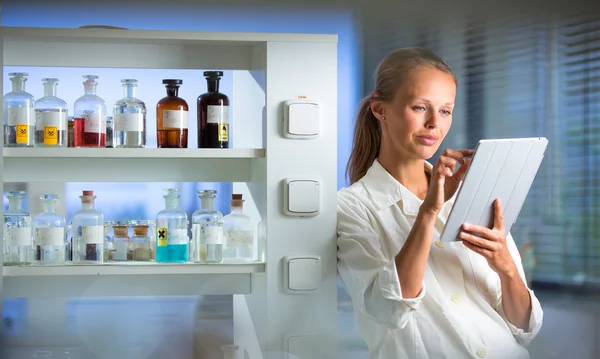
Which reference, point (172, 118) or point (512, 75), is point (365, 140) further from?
point (512, 75)

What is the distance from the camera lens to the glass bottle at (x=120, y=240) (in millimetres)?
1689

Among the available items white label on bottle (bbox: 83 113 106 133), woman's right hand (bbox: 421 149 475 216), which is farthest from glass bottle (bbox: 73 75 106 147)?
woman's right hand (bbox: 421 149 475 216)

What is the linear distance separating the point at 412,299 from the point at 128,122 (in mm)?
738

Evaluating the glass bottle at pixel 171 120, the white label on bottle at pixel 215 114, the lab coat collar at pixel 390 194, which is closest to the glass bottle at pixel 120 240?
the glass bottle at pixel 171 120

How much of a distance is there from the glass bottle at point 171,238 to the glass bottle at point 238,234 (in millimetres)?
103

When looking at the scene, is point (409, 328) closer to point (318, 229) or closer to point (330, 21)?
point (318, 229)

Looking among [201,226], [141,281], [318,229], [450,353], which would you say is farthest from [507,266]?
[141,281]

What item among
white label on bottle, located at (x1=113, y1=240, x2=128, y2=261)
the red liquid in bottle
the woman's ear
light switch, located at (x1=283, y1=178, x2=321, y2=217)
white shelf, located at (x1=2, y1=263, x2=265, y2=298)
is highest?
the woman's ear

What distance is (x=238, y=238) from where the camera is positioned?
1.73 m

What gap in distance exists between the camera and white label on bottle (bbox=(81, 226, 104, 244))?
65.0 inches

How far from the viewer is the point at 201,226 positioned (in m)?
1.69

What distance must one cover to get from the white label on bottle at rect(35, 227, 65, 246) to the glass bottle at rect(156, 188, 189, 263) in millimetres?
221

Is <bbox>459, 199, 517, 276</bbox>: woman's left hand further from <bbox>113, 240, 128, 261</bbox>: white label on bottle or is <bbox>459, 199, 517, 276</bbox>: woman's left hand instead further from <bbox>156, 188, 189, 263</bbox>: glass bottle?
<bbox>113, 240, 128, 261</bbox>: white label on bottle

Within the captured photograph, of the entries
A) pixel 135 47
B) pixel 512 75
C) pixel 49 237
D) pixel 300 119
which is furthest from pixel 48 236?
pixel 512 75
